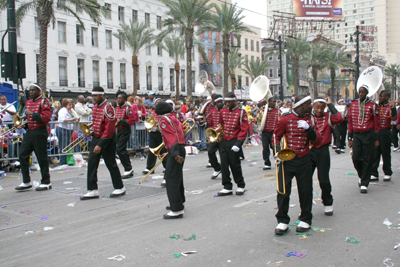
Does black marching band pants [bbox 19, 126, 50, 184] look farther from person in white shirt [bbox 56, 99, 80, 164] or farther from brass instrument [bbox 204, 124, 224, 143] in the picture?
person in white shirt [bbox 56, 99, 80, 164]

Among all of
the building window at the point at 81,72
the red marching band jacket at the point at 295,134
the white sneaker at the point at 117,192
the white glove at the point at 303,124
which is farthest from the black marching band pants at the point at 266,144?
the building window at the point at 81,72

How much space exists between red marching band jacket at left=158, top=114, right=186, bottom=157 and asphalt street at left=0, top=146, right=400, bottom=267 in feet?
3.59

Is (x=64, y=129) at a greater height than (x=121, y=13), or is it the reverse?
(x=121, y=13)

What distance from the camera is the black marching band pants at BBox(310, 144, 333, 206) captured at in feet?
20.5

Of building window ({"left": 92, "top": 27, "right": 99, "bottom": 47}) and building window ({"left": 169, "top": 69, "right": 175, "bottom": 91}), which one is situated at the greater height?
building window ({"left": 92, "top": 27, "right": 99, "bottom": 47})

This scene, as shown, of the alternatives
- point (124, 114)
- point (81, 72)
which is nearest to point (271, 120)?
point (124, 114)

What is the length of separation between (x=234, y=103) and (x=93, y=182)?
10.2 ft

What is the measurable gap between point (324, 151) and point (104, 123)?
13.3 feet

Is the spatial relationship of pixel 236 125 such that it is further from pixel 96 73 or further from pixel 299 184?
pixel 96 73

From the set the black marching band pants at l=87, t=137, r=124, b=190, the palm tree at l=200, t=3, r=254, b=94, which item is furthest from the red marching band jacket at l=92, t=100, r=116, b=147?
the palm tree at l=200, t=3, r=254, b=94


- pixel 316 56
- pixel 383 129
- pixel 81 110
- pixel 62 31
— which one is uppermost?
pixel 62 31

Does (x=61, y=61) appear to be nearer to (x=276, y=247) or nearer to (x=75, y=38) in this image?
(x=75, y=38)

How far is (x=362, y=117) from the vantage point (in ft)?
26.3

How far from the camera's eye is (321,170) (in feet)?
21.0
